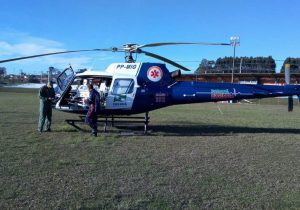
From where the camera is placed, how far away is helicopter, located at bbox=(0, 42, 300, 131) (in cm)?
1472

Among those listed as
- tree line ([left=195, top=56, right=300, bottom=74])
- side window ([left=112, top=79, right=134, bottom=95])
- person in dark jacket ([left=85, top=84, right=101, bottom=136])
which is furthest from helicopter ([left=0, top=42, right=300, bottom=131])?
tree line ([left=195, top=56, right=300, bottom=74])

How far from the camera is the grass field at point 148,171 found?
20.3 ft

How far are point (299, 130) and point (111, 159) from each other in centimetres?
1007

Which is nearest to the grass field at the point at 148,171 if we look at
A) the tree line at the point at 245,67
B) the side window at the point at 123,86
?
the side window at the point at 123,86

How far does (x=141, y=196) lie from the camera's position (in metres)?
6.42

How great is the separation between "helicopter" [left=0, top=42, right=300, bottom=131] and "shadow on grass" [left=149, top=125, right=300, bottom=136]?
3.91ft

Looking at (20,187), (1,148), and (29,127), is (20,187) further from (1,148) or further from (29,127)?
(29,127)

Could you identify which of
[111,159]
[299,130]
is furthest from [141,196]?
[299,130]

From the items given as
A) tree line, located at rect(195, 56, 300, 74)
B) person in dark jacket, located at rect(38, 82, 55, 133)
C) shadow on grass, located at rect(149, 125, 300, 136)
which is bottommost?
shadow on grass, located at rect(149, 125, 300, 136)

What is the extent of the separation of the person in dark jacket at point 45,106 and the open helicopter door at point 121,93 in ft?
7.17

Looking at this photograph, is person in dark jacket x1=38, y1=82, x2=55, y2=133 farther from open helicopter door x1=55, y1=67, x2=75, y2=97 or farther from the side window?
the side window

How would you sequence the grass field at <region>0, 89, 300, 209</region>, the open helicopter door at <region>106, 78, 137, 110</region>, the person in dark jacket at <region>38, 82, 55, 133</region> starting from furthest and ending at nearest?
the open helicopter door at <region>106, 78, 137, 110</region> → the person in dark jacket at <region>38, 82, 55, 133</region> → the grass field at <region>0, 89, 300, 209</region>

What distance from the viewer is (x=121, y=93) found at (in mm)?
14680

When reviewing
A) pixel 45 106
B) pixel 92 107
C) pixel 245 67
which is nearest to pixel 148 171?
pixel 92 107
